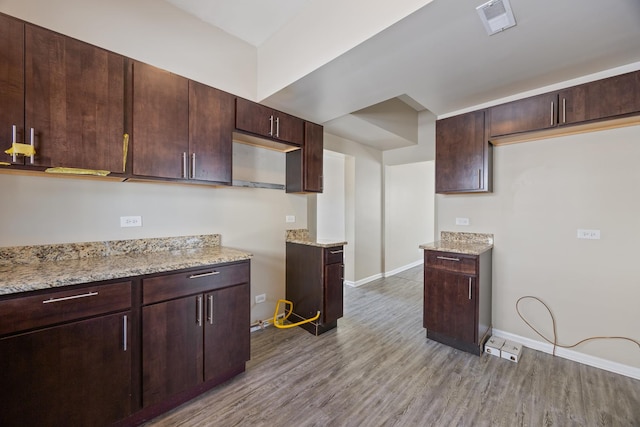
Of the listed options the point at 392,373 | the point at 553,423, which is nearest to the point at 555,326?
the point at 553,423

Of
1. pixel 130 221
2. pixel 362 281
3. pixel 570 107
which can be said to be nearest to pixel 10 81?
pixel 130 221

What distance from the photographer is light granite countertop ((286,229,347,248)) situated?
2814 millimetres

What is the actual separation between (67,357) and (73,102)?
1.53 m

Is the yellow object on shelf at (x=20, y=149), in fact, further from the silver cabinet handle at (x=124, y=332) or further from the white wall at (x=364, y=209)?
the white wall at (x=364, y=209)

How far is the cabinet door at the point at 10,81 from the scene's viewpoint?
56.4 inches

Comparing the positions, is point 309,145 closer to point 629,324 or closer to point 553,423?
point 553,423

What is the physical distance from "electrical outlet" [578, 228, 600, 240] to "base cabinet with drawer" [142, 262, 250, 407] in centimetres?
305

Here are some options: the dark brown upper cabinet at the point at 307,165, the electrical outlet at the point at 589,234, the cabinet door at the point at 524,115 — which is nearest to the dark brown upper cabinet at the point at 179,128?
the dark brown upper cabinet at the point at 307,165

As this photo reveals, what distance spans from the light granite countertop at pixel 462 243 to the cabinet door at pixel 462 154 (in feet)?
1.94

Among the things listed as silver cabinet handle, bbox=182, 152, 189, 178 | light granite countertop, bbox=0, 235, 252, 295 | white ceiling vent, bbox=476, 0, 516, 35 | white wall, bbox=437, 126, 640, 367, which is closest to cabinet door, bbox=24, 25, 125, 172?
silver cabinet handle, bbox=182, 152, 189, 178

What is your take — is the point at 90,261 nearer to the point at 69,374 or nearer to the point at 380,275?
the point at 69,374

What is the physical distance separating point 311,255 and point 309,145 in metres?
1.31

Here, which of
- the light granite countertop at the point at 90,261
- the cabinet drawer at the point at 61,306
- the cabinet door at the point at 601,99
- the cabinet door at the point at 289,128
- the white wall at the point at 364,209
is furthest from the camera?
the white wall at the point at 364,209

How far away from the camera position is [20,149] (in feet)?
4.75
